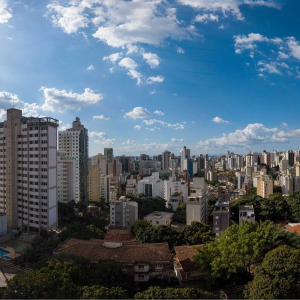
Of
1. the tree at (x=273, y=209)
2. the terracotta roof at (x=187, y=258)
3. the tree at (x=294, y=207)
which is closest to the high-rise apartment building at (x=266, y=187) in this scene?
the tree at (x=294, y=207)

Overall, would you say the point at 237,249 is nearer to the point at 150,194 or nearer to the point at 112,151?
the point at 150,194

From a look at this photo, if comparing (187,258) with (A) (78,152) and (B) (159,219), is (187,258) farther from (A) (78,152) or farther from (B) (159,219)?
(A) (78,152)

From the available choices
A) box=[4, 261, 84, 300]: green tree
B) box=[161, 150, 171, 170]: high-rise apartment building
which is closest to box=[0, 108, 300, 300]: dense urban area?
box=[4, 261, 84, 300]: green tree

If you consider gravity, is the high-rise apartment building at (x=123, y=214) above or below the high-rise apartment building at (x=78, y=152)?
below

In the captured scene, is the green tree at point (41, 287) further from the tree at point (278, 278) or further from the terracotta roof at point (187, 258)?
the tree at point (278, 278)

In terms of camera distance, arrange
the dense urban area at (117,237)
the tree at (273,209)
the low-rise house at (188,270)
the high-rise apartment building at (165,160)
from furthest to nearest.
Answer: the high-rise apartment building at (165,160) < the tree at (273,209) < the low-rise house at (188,270) < the dense urban area at (117,237)

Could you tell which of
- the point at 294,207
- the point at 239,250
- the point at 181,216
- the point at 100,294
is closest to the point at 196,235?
the point at 239,250

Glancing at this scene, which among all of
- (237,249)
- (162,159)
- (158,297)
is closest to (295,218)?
(237,249)

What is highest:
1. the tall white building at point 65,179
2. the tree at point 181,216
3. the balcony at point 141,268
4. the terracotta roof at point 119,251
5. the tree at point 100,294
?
the tall white building at point 65,179
